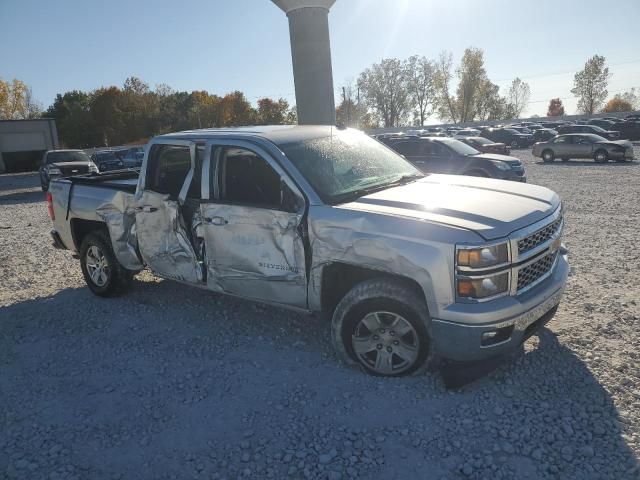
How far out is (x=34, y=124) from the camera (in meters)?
36.6

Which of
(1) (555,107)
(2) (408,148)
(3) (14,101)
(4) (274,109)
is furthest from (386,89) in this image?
(2) (408,148)

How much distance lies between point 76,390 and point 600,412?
3.91 meters

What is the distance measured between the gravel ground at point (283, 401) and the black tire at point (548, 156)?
795 inches

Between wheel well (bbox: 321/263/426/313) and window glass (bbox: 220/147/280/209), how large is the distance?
90 cm

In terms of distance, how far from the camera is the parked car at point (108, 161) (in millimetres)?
26984

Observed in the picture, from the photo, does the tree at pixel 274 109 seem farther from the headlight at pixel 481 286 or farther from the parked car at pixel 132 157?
the headlight at pixel 481 286

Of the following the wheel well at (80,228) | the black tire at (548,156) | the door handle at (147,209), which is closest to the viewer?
the door handle at (147,209)

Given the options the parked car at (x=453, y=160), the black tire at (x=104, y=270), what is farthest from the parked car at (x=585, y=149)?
the black tire at (x=104, y=270)

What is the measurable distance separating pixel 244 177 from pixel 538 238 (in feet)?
8.43

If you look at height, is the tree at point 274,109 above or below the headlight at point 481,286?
above

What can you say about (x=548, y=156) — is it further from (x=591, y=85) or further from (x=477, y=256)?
(x=591, y=85)

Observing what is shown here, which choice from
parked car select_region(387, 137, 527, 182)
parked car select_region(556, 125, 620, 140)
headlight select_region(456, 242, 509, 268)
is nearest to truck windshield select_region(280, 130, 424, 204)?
headlight select_region(456, 242, 509, 268)

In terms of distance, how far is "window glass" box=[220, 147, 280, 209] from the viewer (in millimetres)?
4238

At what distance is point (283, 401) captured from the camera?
3.53 m
